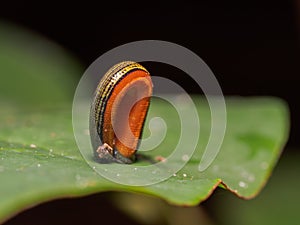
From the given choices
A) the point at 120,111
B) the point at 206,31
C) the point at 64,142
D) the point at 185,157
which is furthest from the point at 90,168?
the point at 206,31

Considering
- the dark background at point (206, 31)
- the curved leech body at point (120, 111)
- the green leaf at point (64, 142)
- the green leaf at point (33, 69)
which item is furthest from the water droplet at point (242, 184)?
the dark background at point (206, 31)

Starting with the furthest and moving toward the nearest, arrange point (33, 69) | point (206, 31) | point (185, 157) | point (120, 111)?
point (206, 31) < point (33, 69) < point (185, 157) < point (120, 111)

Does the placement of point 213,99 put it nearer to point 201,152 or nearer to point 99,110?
point 201,152

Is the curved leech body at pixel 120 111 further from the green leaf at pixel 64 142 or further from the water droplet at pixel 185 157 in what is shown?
the water droplet at pixel 185 157

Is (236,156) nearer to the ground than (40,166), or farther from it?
nearer to the ground

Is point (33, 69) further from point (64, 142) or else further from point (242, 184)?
point (242, 184)

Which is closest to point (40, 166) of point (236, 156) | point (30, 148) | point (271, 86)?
point (30, 148)
